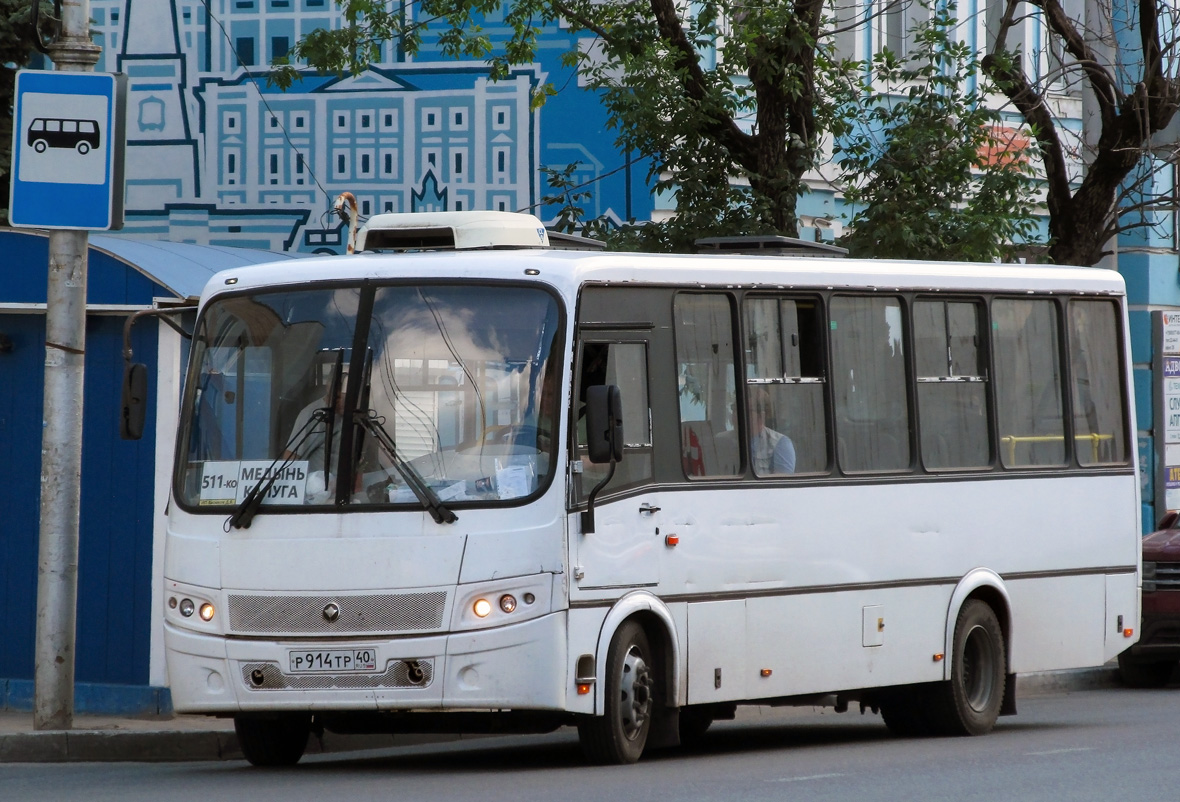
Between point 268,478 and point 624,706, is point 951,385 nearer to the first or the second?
point 624,706

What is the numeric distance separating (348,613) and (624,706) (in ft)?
4.90

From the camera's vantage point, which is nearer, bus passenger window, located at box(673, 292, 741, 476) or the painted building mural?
bus passenger window, located at box(673, 292, 741, 476)

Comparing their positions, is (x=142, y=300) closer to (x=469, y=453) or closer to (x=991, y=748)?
(x=469, y=453)

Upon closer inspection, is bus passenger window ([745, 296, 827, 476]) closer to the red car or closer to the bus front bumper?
the bus front bumper

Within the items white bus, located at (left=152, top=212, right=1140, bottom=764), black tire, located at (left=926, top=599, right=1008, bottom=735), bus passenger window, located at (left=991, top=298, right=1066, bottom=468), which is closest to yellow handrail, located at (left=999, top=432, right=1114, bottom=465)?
bus passenger window, located at (left=991, top=298, right=1066, bottom=468)

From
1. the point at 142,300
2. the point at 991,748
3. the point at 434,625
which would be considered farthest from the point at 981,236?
the point at 434,625

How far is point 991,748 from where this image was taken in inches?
467

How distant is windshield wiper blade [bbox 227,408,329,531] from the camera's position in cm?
1022

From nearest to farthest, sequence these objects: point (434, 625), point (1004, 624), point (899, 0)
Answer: point (434, 625), point (1004, 624), point (899, 0)

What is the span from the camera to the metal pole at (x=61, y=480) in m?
11.9

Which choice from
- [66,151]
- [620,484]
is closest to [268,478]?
[620,484]

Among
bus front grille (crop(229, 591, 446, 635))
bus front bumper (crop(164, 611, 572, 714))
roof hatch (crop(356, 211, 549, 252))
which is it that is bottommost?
bus front bumper (crop(164, 611, 572, 714))

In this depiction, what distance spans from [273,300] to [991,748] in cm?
485

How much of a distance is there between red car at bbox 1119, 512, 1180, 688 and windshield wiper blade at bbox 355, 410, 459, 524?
9.51m
